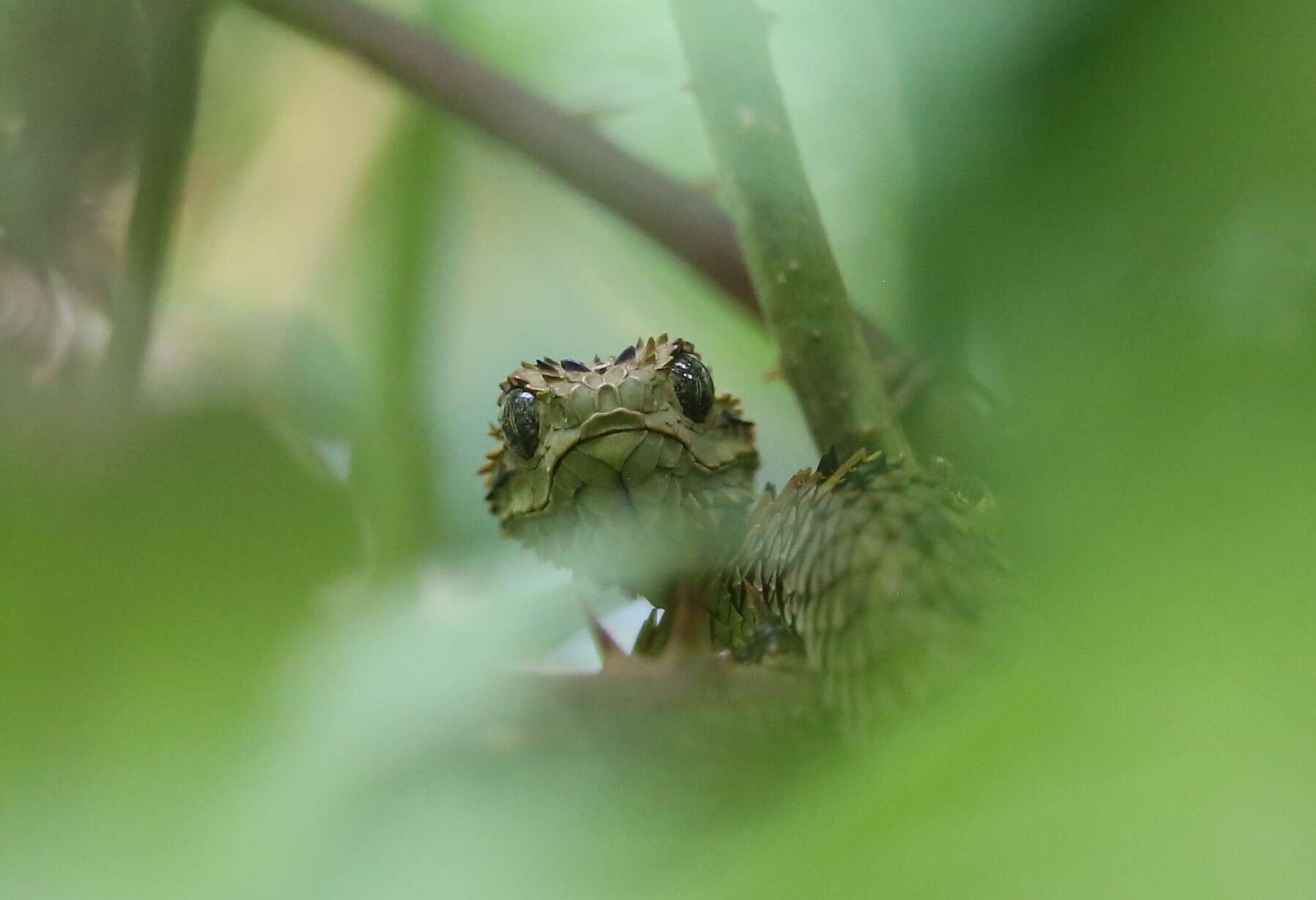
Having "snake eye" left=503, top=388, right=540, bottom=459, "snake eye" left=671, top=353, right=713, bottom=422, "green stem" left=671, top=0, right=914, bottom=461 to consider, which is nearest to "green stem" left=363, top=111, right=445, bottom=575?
"snake eye" left=503, top=388, right=540, bottom=459

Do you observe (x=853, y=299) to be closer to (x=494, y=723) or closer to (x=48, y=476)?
(x=494, y=723)

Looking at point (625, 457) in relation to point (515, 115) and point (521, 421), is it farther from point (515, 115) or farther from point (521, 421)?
point (515, 115)

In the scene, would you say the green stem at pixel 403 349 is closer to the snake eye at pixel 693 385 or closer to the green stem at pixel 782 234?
the snake eye at pixel 693 385

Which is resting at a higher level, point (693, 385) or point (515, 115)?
point (515, 115)

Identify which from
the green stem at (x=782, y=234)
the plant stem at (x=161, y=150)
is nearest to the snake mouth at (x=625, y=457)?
the green stem at (x=782, y=234)

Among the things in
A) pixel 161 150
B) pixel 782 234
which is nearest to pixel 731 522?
pixel 782 234

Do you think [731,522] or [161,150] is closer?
[731,522]

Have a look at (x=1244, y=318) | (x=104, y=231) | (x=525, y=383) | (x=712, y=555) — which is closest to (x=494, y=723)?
(x=712, y=555)
